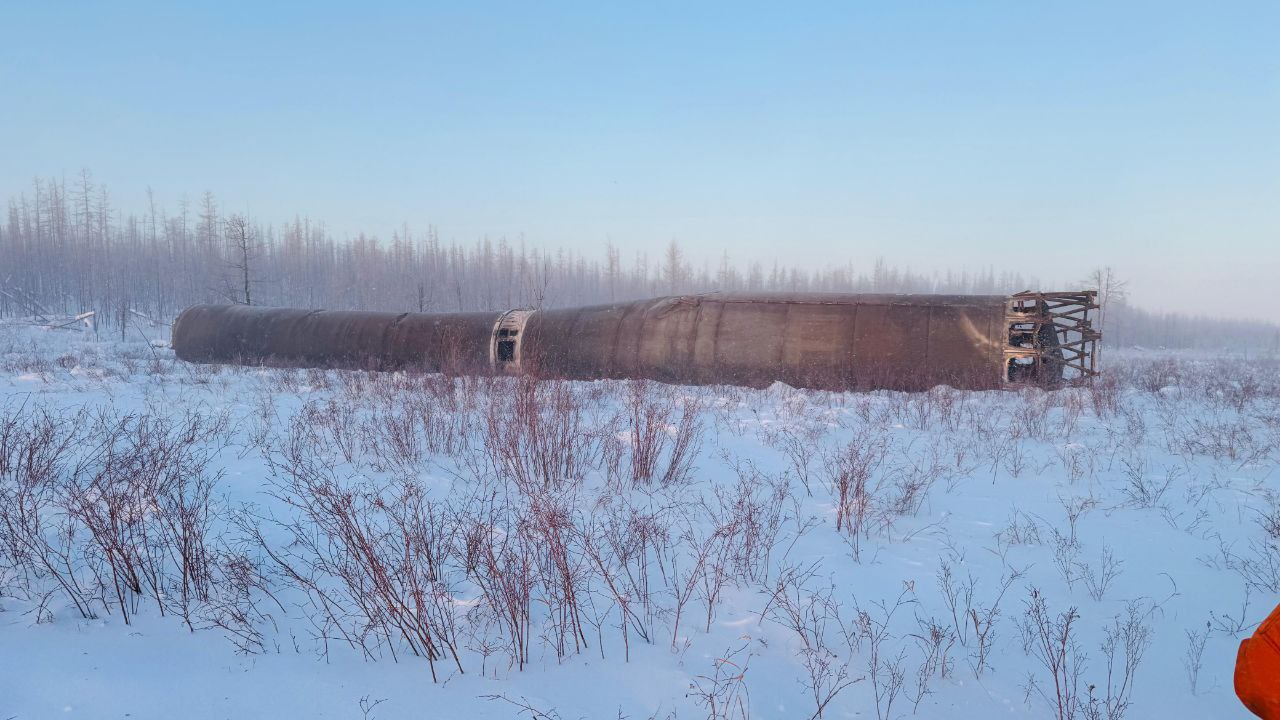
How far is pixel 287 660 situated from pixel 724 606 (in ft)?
7.14

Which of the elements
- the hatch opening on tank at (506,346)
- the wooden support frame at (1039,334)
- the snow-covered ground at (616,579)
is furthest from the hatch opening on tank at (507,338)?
the wooden support frame at (1039,334)

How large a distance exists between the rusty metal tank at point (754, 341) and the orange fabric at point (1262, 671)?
8.88 meters

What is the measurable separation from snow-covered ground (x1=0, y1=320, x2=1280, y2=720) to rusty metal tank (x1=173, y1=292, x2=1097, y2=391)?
16.0 ft

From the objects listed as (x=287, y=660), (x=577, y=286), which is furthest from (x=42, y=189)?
(x=287, y=660)

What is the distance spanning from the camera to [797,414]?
9.37m

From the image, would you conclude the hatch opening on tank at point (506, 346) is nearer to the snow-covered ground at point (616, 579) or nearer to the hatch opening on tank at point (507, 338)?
the hatch opening on tank at point (507, 338)

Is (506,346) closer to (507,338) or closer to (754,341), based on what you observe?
(507,338)

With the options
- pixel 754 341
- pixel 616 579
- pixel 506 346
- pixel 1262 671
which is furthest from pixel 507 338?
pixel 1262 671

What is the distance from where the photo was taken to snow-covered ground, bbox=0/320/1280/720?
267 cm

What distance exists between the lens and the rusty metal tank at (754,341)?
1201cm

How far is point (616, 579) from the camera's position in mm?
3609

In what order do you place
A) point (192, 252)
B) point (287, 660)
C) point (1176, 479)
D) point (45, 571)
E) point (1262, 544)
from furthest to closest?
point (192, 252)
point (1176, 479)
point (1262, 544)
point (45, 571)
point (287, 660)

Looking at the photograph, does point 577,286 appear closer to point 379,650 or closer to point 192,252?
point 192,252

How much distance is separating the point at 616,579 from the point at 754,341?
10.1 meters
